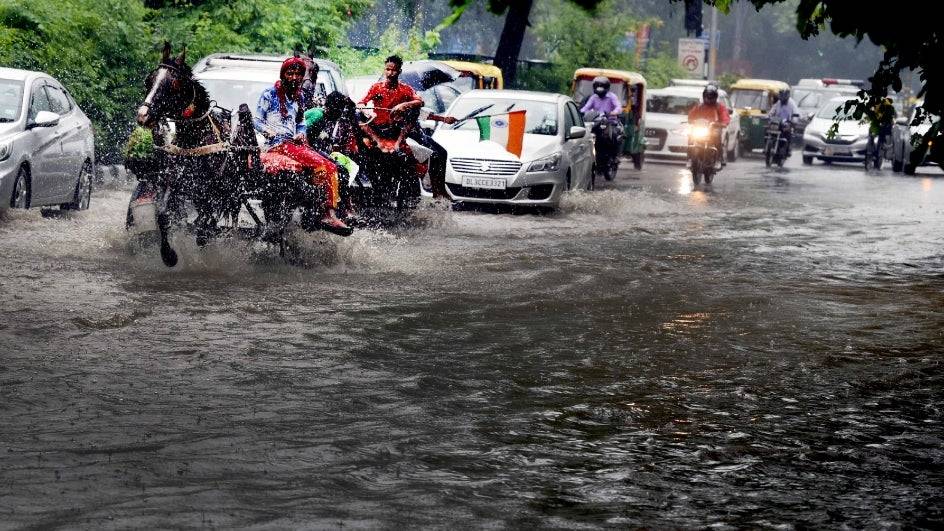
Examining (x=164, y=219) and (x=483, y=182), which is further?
(x=483, y=182)

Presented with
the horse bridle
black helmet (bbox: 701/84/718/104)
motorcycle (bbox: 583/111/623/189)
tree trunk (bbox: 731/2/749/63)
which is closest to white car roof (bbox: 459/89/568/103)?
motorcycle (bbox: 583/111/623/189)

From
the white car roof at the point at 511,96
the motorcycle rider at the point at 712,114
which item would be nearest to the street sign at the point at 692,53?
the motorcycle rider at the point at 712,114

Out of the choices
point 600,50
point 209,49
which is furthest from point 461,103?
point 600,50

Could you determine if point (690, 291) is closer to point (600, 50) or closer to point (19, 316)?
point (19, 316)

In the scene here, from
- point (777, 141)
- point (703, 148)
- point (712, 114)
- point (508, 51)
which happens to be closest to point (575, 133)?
point (703, 148)

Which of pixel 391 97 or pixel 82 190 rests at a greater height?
pixel 391 97

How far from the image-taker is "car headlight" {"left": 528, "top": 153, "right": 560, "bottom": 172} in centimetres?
1994

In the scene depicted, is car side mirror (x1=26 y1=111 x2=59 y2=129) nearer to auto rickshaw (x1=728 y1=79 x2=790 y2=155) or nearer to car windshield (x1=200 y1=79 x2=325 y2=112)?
car windshield (x1=200 y1=79 x2=325 y2=112)

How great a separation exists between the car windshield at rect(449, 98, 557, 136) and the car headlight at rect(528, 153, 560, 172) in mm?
762

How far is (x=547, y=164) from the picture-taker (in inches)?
791

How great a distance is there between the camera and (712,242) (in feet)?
55.6

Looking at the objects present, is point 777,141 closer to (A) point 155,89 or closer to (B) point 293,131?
(B) point 293,131

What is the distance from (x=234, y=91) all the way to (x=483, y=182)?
3.61 meters

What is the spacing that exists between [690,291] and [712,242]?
4522 millimetres
